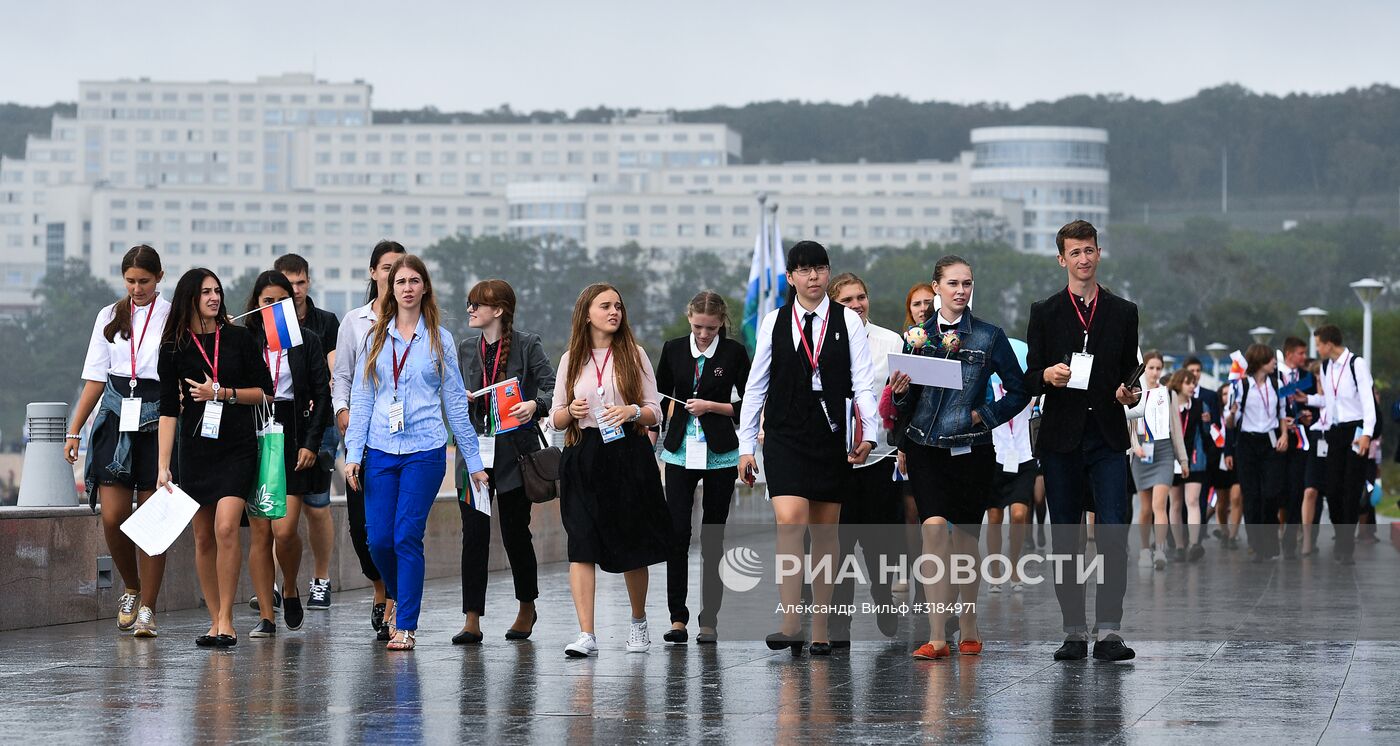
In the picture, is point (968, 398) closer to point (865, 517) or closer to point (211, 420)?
point (865, 517)

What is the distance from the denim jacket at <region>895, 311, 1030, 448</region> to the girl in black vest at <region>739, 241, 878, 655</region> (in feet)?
0.66

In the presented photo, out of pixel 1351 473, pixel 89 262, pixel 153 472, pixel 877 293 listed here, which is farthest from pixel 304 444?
pixel 89 262

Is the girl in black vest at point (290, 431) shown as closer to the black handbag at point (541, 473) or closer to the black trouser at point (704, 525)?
the black handbag at point (541, 473)

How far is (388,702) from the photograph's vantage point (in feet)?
24.2

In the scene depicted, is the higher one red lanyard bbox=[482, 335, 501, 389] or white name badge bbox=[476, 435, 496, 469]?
red lanyard bbox=[482, 335, 501, 389]

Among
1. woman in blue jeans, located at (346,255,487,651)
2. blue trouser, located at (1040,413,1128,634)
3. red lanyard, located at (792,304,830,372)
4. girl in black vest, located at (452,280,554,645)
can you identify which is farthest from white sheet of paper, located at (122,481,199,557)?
blue trouser, located at (1040,413,1128,634)

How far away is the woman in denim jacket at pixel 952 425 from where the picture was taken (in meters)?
8.66

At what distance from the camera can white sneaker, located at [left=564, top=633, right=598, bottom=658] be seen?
8.78 meters

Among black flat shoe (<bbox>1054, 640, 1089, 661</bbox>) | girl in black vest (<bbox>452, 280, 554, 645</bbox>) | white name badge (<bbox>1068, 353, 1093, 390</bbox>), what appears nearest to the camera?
white name badge (<bbox>1068, 353, 1093, 390</bbox>)

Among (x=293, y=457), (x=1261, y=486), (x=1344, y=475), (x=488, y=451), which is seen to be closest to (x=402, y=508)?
(x=488, y=451)

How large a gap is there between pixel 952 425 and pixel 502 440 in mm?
2130

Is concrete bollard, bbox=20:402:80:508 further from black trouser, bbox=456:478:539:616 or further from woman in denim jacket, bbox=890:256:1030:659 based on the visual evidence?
woman in denim jacket, bbox=890:256:1030:659

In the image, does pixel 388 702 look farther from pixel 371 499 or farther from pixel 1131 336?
pixel 1131 336

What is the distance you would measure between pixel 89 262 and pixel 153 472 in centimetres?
19159
